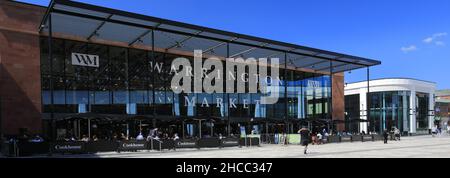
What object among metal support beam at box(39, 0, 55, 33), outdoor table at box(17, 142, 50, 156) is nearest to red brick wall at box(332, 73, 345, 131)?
metal support beam at box(39, 0, 55, 33)

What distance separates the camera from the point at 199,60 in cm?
3975

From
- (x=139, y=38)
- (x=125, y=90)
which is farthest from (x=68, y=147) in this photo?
(x=139, y=38)

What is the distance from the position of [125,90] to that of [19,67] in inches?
316

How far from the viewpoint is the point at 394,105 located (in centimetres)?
6788

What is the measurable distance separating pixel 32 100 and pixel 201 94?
14.8 meters

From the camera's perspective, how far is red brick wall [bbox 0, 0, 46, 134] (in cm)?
2748

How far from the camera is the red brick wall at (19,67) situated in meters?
27.5

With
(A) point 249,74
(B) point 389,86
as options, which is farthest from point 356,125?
(A) point 249,74

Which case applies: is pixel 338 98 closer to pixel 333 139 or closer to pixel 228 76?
pixel 333 139

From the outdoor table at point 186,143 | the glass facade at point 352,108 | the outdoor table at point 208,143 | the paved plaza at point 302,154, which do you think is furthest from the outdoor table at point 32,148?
the glass facade at point 352,108

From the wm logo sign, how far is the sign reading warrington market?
698cm

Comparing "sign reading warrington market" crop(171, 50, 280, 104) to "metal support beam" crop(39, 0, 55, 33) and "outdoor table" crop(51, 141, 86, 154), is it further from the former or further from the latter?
"outdoor table" crop(51, 141, 86, 154)

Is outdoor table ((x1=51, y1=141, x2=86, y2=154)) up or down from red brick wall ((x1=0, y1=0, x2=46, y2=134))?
down

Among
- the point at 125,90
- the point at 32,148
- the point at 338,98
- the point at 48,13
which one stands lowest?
the point at 32,148
